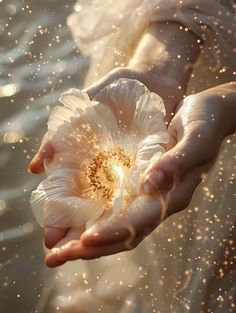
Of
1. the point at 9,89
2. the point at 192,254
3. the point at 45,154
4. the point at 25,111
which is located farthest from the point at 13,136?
the point at 192,254

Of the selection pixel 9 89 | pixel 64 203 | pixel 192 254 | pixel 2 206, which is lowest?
pixel 192 254

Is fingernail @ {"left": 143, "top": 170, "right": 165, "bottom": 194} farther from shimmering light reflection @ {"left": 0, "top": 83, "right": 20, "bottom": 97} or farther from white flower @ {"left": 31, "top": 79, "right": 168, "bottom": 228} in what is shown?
shimmering light reflection @ {"left": 0, "top": 83, "right": 20, "bottom": 97}

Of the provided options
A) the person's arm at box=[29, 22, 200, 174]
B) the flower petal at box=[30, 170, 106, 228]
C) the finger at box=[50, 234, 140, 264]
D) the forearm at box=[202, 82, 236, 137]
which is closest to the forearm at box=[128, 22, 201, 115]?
the person's arm at box=[29, 22, 200, 174]

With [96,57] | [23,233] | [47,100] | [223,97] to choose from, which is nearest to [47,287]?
[23,233]

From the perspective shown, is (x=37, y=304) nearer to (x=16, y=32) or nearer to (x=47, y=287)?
(x=47, y=287)

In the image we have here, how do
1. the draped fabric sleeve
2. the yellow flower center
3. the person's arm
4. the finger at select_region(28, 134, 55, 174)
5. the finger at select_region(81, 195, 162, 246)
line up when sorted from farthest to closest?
the draped fabric sleeve, the person's arm, the finger at select_region(28, 134, 55, 174), the yellow flower center, the finger at select_region(81, 195, 162, 246)

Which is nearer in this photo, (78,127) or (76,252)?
(76,252)

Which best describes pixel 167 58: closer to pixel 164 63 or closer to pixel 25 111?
pixel 164 63
